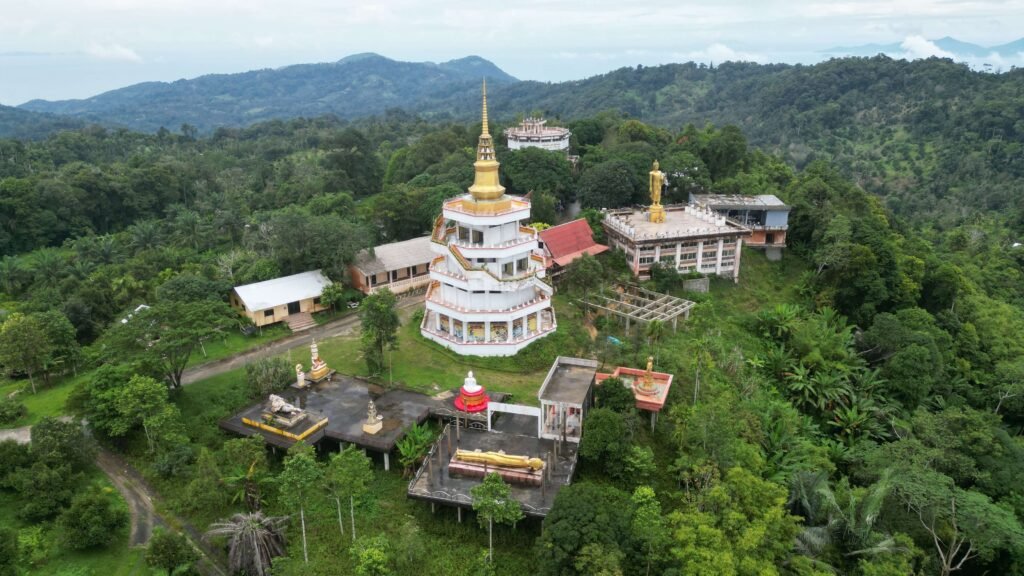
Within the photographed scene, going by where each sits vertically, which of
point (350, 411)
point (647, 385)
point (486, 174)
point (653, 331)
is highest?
point (486, 174)

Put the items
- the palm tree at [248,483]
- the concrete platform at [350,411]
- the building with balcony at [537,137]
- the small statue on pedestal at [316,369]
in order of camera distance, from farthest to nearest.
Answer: the building with balcony at [537,137]
the small statue on pedestal at [316,369]
the concrete platform at [350,411]
the palm tree at [248,483]

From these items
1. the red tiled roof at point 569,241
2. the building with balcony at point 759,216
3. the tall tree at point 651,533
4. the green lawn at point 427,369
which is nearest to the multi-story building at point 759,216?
the building with balcony at point 759,216

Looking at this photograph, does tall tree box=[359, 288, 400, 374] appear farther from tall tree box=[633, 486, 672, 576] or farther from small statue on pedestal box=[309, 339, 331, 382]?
tall tree box=[633, 486, 672, 576]

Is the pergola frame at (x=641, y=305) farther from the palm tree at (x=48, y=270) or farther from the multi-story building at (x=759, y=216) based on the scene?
the palm tree at (x=48, y=270)

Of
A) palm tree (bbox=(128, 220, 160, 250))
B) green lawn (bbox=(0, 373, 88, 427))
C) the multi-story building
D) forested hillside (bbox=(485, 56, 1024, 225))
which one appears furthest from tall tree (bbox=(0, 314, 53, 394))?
forested hillside (bbox=(485, 56, 1024, 225))

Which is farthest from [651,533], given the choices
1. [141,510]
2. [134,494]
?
[134,494]

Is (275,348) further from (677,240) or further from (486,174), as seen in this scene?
(677,240)

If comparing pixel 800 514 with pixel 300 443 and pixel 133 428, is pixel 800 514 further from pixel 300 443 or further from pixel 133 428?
pixel 133 428
